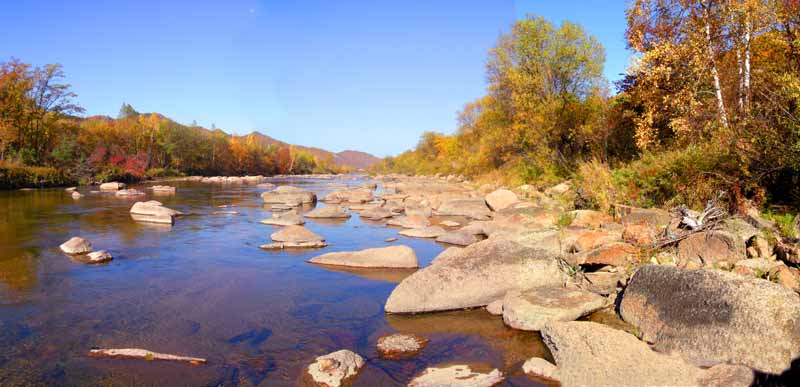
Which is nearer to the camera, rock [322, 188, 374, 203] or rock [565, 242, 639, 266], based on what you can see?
rock [565, 242, 639, 266]

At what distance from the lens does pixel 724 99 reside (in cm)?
1324

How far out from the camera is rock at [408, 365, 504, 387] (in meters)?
5.09

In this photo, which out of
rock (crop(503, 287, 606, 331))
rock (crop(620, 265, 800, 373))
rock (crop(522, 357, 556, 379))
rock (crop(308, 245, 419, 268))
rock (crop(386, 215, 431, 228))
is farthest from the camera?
rock (crop(386, 215, 431, 228))

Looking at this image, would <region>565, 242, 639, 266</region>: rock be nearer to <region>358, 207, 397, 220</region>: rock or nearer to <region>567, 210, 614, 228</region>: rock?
<region>567, 210, 614, 228</region>: rock

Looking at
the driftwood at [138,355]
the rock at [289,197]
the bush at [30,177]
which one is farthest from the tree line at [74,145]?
the driftwood at [138,355]

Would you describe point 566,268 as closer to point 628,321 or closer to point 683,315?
point 628,321

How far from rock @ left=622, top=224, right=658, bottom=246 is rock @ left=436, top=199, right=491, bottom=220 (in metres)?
10.6

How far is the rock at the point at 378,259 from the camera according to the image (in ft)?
35.4

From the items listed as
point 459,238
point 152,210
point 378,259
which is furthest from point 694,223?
point 152,210

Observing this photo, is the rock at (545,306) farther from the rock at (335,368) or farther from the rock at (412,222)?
the rock at (412,222)

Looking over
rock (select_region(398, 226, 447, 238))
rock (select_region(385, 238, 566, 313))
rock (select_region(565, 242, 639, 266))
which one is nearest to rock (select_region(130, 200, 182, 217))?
rock (select_region(398, 226, 447, 238))

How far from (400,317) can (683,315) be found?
4.03m

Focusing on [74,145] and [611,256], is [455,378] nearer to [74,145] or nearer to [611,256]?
[611,256]

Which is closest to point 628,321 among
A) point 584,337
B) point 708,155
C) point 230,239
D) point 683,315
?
point 683,315
